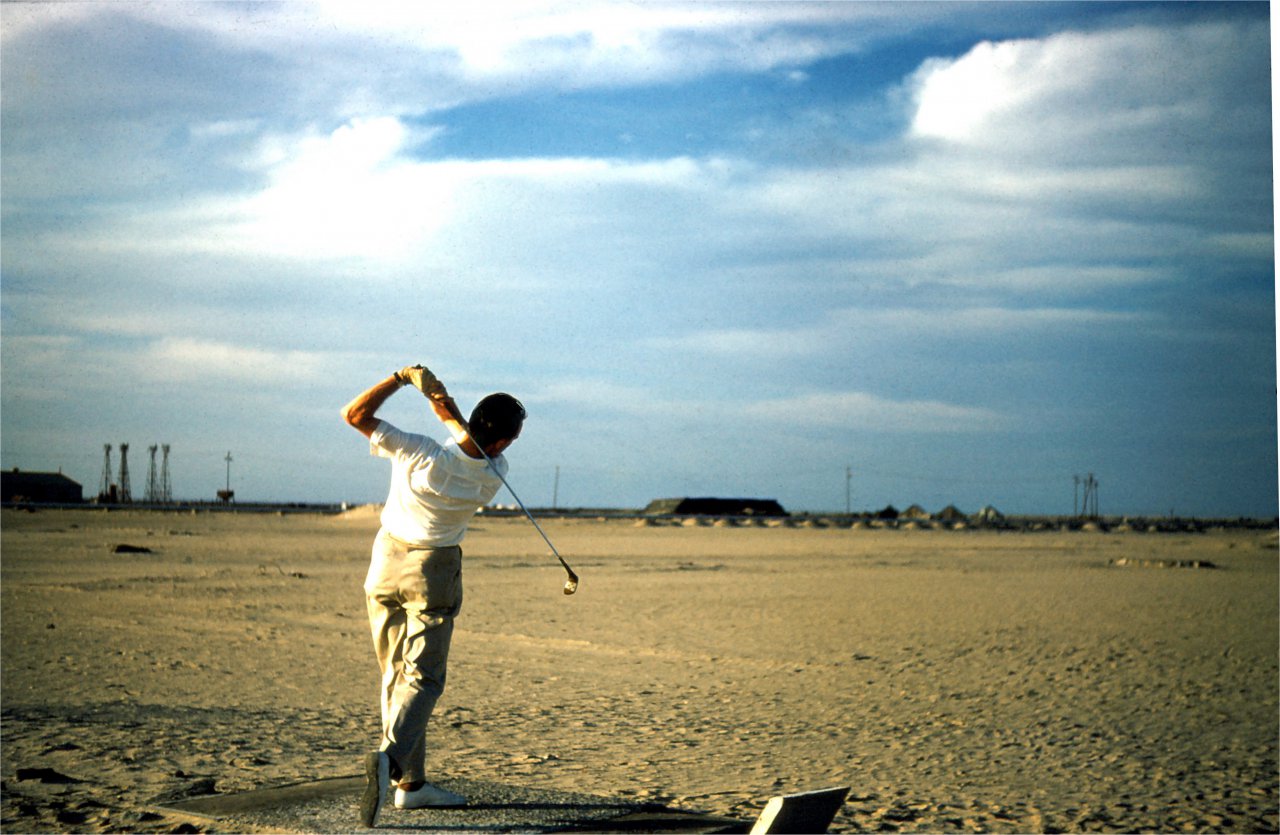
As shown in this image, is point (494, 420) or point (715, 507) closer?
point (494, 420)

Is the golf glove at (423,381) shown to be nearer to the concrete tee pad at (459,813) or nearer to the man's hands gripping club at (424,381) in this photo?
the man's hands gripping club at (424,381)

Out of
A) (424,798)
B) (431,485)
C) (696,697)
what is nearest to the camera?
(431,485)

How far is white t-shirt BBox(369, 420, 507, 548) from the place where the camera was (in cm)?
528

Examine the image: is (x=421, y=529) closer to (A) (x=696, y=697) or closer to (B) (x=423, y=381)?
(B) (x=423, y=381)

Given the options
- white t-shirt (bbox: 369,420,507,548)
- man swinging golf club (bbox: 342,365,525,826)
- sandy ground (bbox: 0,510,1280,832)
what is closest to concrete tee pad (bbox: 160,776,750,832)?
man swinging golf club (bbox: 342,365,525,826)

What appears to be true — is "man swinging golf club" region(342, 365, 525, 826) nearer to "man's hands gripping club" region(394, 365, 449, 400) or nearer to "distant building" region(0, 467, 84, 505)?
"man's hands gripping club" region(394, 365, 449, 400)

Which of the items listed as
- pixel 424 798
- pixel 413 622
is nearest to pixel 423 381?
pixel 413 622

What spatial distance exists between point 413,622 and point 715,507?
11234 cm

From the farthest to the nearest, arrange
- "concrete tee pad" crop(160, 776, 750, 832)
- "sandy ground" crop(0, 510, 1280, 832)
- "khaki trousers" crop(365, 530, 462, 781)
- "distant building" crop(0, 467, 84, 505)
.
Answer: "distant building" crop(0, 467, 84, 505) < "sandy ground" crop(0, 510, 1280, 832) < "concrete tee pad" crop(160, 776, 750, 832) < "khaki trousers" crop(365, 530, 462, 781)

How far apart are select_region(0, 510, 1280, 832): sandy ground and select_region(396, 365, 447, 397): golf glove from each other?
2.51 metres

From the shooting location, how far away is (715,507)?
11706 centimetres

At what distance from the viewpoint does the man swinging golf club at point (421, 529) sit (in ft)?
17.3

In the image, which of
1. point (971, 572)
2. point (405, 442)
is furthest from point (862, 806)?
point (971, 572)

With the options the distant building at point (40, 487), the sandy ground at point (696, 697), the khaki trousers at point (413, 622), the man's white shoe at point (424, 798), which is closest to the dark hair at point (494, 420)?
the khaki trousers at point (413, 622)
